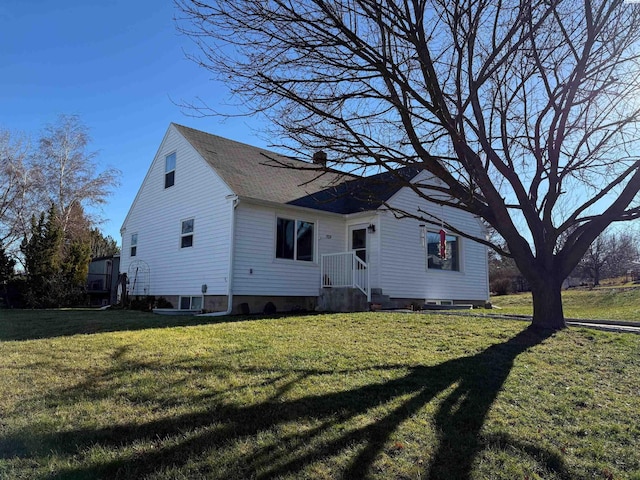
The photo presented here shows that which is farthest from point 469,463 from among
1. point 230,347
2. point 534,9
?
→ point 534,9

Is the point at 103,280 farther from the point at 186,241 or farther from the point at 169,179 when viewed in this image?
the point at 186,241

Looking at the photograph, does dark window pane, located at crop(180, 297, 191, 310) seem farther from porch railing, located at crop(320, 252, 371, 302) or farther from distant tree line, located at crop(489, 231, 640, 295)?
distant tree line, located at crop(489, 231, 640, 295)

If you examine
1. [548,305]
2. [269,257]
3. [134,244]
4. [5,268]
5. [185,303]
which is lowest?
[185,303]

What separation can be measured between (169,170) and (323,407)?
516 inches

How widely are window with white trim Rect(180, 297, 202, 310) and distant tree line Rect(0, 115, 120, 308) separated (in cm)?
786

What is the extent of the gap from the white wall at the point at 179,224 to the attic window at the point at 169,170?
20cm

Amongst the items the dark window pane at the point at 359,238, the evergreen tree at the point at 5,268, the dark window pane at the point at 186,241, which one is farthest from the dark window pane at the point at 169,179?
the evergreen tree at the point at 5,268

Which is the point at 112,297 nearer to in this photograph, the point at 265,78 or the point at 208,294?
the point at 208,294

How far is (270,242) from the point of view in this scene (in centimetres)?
1236

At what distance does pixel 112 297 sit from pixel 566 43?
22.1 metres

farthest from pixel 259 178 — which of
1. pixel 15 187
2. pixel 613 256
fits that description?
pixel 613 256

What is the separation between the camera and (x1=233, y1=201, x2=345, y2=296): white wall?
11711mm

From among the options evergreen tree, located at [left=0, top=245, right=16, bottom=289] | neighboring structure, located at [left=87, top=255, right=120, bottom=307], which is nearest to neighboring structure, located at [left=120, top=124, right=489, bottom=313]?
evergreen tree, located at [left=0, top=245, right=16, bottom=289]

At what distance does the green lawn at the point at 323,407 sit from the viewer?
2.78 meters
